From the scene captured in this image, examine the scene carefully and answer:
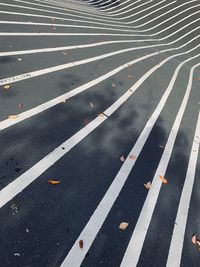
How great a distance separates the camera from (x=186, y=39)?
17.7 meters

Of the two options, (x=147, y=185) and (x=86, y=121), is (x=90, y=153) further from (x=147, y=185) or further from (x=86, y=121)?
(x=147, y=185)

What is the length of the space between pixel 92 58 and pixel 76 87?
2465 mm

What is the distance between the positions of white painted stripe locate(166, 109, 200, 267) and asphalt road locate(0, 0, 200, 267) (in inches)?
0.8

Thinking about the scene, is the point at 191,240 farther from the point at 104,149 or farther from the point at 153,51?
the point at 153,51

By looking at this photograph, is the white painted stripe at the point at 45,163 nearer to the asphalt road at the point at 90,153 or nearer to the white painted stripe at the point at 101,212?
the asphalt road at the point at 90,153

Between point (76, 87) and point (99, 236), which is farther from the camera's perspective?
point (76, 87)

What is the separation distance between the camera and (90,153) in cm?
580

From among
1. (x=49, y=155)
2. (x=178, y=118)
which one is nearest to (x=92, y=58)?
(x=178, y=118)

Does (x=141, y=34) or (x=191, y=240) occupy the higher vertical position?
(x=141, y=34)

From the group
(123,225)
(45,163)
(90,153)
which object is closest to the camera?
(123,225)

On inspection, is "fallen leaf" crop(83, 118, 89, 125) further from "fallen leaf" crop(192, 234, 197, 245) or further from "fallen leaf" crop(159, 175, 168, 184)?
"fallen leaf" crop(192, 234, 197, 245)

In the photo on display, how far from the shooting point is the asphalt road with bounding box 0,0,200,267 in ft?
14.1

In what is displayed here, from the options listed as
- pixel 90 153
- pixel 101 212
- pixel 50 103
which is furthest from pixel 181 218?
pixel 50 103

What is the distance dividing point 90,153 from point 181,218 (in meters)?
1.92
